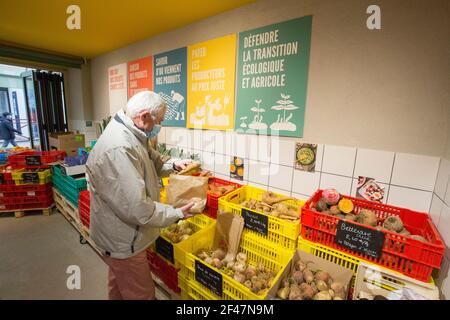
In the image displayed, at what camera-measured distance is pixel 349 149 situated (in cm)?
139

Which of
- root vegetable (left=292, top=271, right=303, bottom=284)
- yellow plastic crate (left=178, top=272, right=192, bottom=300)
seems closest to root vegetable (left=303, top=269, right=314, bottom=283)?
root vegetable (left=292, top=271, right=303, bottom=284)

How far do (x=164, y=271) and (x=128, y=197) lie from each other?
70 cm

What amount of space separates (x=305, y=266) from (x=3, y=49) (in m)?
4.33

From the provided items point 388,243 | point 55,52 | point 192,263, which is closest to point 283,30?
point 388,243

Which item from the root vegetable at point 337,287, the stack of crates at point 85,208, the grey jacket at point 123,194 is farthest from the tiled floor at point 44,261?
the root vegetable at point 337,287

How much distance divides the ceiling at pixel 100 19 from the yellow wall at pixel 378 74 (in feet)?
2.21

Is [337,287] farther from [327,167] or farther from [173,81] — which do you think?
[173,81]

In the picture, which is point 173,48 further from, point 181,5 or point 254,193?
point 254,193

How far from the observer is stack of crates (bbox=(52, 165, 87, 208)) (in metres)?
2.37

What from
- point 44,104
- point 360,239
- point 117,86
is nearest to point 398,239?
point 360,239

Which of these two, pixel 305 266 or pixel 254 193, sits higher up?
pixel 254 193

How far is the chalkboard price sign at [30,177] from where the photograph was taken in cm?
286

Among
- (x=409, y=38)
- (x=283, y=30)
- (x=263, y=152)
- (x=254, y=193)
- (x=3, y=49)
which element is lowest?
(x=254, y=193)

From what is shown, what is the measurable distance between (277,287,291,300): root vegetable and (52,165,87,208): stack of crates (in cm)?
228
